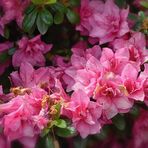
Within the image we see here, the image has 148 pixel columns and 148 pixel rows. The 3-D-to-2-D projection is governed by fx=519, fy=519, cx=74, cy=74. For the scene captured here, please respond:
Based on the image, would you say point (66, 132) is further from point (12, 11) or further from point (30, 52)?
point (12, 11)

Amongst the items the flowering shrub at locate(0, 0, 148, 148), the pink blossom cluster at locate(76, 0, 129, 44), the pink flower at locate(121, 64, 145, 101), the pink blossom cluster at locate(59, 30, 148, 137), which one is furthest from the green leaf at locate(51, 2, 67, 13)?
the pink flower at locate(121, 64, 145, 101)

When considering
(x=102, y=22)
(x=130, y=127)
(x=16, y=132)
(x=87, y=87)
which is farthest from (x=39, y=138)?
(x=102, y=22)

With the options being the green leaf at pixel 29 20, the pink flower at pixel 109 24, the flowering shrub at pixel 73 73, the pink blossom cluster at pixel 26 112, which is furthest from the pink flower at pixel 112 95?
the green leaf at pixel 29 20

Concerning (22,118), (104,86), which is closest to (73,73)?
(104,86)

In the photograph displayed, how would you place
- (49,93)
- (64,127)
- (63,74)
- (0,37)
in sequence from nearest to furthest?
(64,127)
(49,93)
(63,74)
(0,37)

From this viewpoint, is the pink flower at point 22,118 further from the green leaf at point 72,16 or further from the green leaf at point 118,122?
the green leaf at point 72,16

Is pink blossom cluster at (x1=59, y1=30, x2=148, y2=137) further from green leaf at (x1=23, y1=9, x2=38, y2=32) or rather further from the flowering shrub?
green leaf at (x1=23, y1=9, x2=38, y2=32)

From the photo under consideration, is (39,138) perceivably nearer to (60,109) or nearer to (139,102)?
(60,109)
